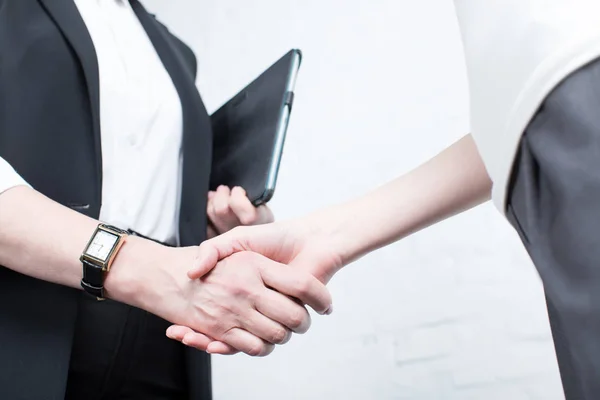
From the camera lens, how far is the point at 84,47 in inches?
26.1

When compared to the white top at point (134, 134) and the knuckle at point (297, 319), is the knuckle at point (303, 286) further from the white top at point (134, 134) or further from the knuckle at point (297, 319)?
the white top at point (134, 134)

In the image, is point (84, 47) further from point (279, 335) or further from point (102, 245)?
point (279, 335)

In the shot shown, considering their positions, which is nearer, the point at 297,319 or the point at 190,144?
the point at 297,319

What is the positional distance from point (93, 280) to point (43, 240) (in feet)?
0.21

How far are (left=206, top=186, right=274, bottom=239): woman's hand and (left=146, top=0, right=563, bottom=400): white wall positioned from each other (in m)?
0.28

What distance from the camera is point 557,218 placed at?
308 mm

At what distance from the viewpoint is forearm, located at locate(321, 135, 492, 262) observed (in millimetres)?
581

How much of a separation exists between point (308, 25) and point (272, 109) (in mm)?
504

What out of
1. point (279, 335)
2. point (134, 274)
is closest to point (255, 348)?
point (279, 335)

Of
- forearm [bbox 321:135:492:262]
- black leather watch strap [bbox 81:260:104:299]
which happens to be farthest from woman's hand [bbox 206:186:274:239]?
black leather watch strap [bbox 81:260:104:299]

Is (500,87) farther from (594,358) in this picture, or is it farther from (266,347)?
(266,347)

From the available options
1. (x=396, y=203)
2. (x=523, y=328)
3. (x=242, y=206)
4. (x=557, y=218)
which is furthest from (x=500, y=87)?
(x=523, y=328)

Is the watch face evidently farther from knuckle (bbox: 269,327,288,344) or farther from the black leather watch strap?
knuckle (bbox: 269,327,288,344)

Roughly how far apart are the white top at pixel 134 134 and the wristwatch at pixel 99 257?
0.08 meters
